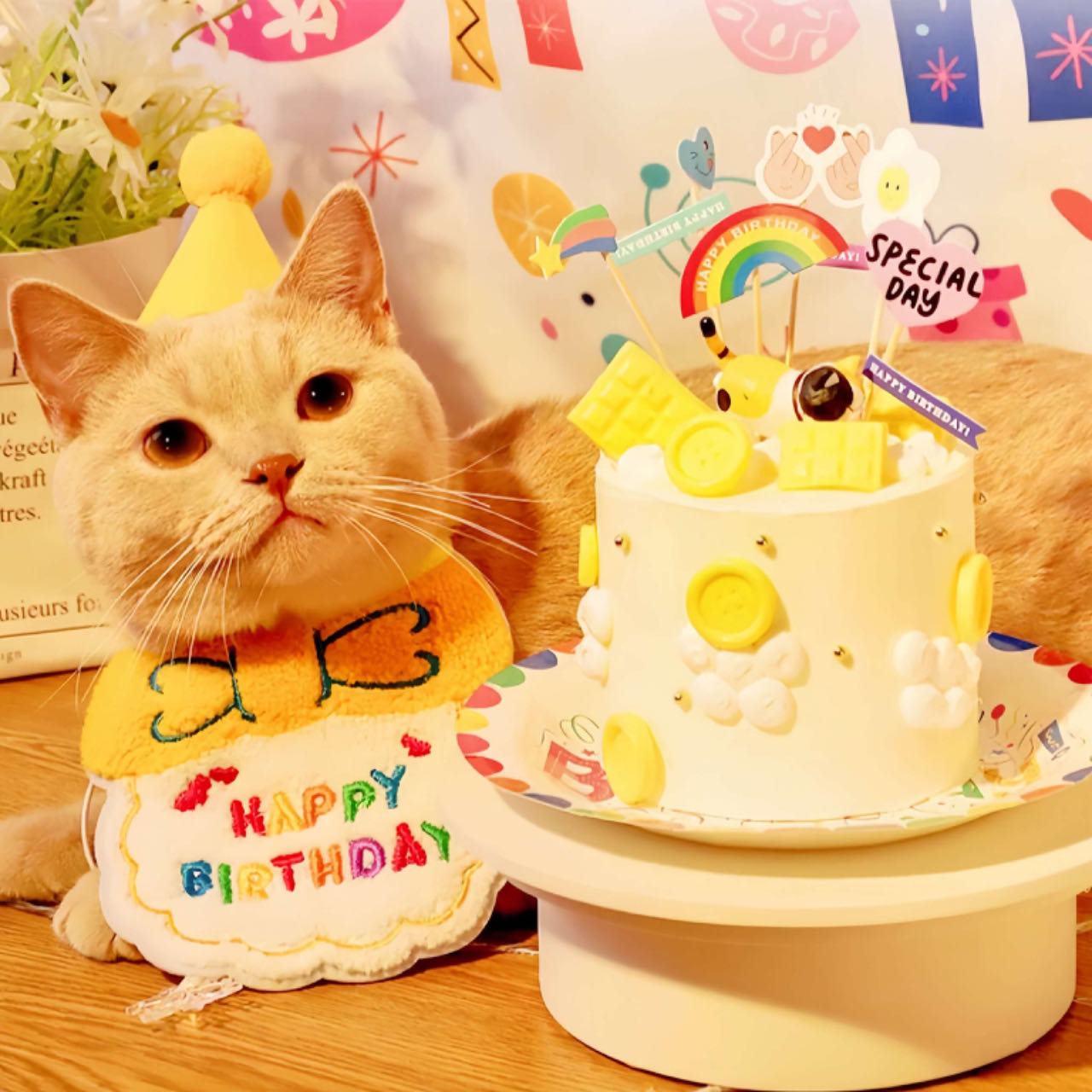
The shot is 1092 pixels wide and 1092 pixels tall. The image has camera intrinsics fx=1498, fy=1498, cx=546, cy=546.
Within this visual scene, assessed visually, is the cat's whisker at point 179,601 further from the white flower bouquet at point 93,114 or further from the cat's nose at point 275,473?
the white flower bouquet at point 93,114

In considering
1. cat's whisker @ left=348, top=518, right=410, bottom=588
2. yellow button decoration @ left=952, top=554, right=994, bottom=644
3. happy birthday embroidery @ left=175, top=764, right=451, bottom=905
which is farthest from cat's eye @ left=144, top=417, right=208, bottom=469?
yellow button decoration @ left=952, top=554, right=994, bottom=644

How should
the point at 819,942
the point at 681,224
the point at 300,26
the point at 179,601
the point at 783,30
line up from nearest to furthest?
the point at 819,942
the point at 681,224
the point at 179,601
the point at 783,30
the point at 300,26

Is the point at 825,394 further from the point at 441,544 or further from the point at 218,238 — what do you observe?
the point at 218,238

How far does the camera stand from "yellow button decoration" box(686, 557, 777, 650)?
0.78 meters

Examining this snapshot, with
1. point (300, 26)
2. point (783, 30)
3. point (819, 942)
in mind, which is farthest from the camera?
point (300, 26)

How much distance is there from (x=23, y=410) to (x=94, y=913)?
0.60 metres

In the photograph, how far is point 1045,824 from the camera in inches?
32.6

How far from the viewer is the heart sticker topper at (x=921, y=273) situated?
2.69ft

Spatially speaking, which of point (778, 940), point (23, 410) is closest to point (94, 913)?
point (778, 940)

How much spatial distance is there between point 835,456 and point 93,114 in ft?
2.35

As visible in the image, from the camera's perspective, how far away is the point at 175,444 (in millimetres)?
961

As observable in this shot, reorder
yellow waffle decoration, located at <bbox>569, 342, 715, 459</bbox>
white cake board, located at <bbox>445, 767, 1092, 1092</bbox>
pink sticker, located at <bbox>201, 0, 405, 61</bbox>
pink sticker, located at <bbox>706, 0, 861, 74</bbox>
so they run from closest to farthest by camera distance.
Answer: white cake board, located at <bbox>445, 767, 1092, 1092</bbox>, yellow waffle decoration, located at <bbox>569, 342, 715, 459</bbox>, pink sticker, located at <bbox>706, 0, 861, 74</bbox>, pink sticker, located at <bbox>201, 0, 405, 61</bbox>

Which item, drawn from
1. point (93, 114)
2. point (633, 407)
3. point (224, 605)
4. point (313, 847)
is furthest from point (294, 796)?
point (93, 114)

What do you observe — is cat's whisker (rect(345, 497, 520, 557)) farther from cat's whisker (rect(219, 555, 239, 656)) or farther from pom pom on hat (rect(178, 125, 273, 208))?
pom pom on hat (rect(178, 125, 273, 208))
